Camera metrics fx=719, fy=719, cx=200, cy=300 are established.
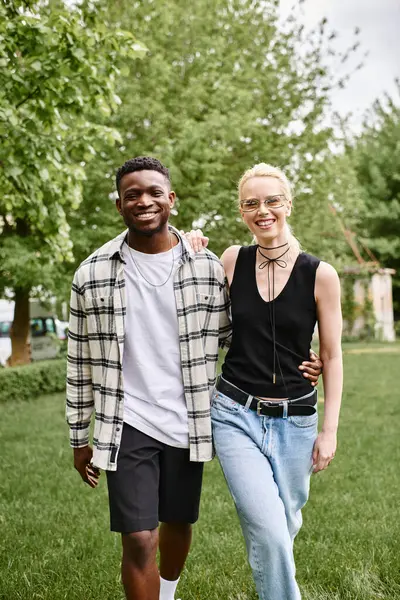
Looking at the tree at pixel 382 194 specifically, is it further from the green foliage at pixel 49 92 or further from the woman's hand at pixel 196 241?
the woman's hand at pixel 196 241

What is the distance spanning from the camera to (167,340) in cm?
340

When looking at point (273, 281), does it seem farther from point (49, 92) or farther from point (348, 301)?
point (348, 301)

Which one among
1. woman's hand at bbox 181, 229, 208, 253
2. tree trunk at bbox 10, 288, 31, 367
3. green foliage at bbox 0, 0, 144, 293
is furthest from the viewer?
tree trunk at bbox 10, 288, 31, 367

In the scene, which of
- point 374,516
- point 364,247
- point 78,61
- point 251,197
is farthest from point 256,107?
point 364,247

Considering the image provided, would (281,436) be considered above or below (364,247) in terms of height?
below

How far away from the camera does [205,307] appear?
3471 mm

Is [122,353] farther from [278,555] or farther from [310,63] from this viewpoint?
[310,63]

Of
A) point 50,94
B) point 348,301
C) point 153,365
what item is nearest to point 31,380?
point 50,94

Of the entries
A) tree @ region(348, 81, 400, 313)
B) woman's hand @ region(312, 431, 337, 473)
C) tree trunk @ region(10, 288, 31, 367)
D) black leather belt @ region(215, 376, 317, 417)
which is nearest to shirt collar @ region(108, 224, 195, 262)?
black leather belt @ region(215, 376, 317, 417)

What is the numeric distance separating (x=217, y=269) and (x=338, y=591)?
202 centimetres

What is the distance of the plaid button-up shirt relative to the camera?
3322 millimetres

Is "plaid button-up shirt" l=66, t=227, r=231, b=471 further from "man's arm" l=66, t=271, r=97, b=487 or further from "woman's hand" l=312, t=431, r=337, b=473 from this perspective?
"woman's hand" l=312, t=431, r=337, b=473

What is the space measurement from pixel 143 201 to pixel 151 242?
0.22 metres

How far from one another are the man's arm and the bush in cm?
1208
